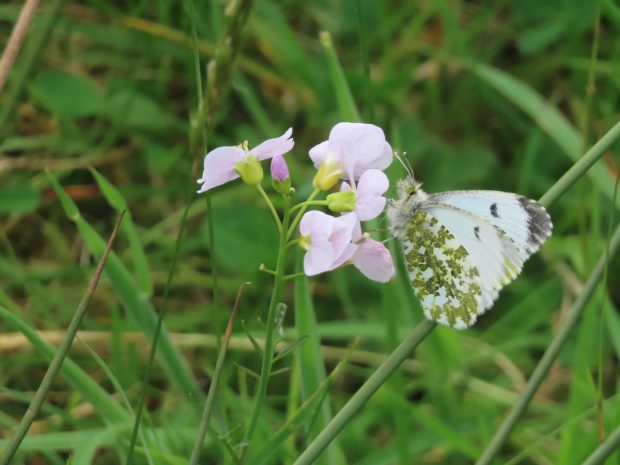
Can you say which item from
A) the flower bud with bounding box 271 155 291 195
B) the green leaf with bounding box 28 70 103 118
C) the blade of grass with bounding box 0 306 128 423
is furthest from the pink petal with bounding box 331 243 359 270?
the green leaf with bounding box 28 70 103 118

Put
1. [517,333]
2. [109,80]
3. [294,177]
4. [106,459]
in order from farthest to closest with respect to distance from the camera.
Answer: [109,80] → [294,177] → [517,333] → [106,459]

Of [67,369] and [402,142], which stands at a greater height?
[67,369]

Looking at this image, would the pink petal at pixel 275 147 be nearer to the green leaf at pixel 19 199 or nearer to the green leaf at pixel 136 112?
the green leaf at pixel 19 199

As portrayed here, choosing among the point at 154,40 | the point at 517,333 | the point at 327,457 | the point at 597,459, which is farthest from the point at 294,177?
the point at 597,459

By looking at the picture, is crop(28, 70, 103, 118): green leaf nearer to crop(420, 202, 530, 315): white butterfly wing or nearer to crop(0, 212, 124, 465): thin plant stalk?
crop(420, 202, 530, 315): white butterfly wing

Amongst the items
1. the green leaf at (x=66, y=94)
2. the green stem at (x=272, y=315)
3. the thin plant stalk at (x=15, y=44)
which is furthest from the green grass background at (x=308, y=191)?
the thin plant stalk at (x=15, y=44)

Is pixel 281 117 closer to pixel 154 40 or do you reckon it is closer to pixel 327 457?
pixel 154 40
